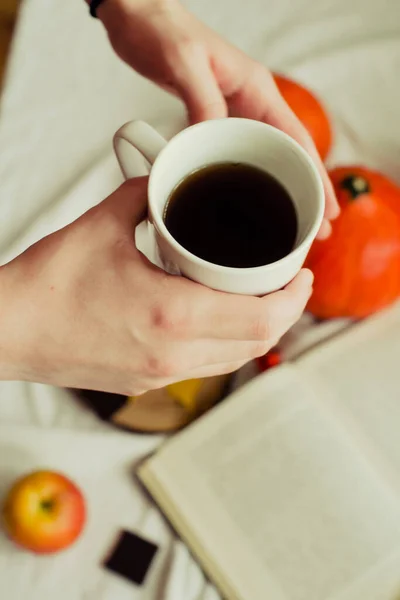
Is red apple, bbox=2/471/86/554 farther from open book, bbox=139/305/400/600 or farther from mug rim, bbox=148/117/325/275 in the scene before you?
mug rim, bbox=148/117/325/275

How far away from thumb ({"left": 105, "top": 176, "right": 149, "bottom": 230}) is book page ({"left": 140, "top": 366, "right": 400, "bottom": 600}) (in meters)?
0.35

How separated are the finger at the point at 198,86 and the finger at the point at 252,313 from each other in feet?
0.60

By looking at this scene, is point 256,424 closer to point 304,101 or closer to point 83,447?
point 83,447

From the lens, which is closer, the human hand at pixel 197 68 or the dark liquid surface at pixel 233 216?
the dark liquid surface at pixel 233 216

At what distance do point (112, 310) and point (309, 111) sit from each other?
0.49 metres

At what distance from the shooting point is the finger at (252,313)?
373 mm

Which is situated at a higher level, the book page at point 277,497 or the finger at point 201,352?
the finger at point 201,352

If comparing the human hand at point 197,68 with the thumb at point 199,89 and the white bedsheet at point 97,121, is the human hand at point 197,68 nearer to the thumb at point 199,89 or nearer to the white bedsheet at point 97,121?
the thumb at point 199,89

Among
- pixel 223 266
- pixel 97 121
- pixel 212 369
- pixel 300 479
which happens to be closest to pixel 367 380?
pixel 300 479

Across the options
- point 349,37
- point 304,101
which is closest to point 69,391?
point 304,101

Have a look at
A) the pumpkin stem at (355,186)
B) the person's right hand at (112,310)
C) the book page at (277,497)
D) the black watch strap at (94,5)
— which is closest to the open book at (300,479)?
the book page at (277,497)

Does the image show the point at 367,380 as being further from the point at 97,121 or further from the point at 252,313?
the point at 97,121

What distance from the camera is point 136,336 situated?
409 mm

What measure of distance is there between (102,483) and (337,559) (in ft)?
0.92
